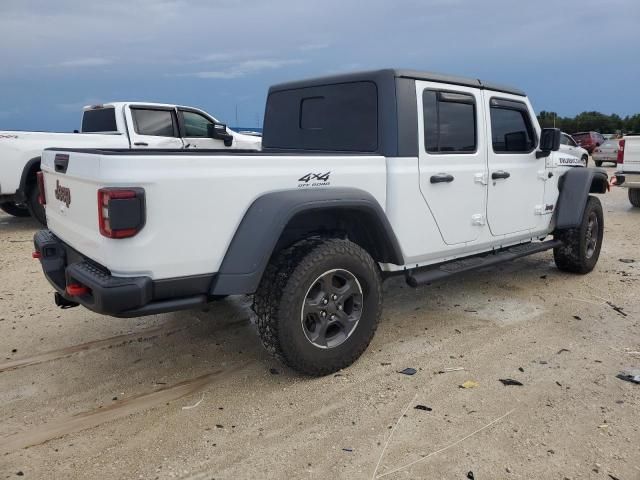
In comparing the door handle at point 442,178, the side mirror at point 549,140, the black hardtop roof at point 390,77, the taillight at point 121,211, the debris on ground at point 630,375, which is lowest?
the debris on ground at point 630,375

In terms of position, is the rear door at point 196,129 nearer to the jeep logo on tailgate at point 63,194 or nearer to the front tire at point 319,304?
the jeep logo on tailgate at point 63,194

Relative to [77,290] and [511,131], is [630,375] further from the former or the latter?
[77,290]

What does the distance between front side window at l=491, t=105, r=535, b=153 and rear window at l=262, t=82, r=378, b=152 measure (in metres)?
1.26

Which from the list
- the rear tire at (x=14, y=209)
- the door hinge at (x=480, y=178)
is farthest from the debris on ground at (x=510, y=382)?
the rear tire at (x=14, y=209)

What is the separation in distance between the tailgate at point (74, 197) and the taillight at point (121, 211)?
13 centimetres

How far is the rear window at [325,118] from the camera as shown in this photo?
3.84 metres

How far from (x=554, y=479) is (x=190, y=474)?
1.67 metres

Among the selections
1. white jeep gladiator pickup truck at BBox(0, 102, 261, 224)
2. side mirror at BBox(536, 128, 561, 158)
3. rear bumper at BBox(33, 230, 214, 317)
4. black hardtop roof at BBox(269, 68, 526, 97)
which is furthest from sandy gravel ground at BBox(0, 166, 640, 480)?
white jeep gladiator pickup truck at BBox(0, 102, 261, 224)

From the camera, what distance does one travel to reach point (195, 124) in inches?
396

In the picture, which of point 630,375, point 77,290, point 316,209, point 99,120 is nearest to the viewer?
point 77,290

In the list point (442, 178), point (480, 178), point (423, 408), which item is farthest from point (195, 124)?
point (423, 408)

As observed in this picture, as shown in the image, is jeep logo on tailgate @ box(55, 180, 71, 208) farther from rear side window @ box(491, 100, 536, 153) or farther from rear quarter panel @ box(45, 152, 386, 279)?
rear side window @ box(491, 100, 536, 153)

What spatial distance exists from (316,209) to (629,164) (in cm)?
988

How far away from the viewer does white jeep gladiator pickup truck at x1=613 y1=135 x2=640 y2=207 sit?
34.8 ft
